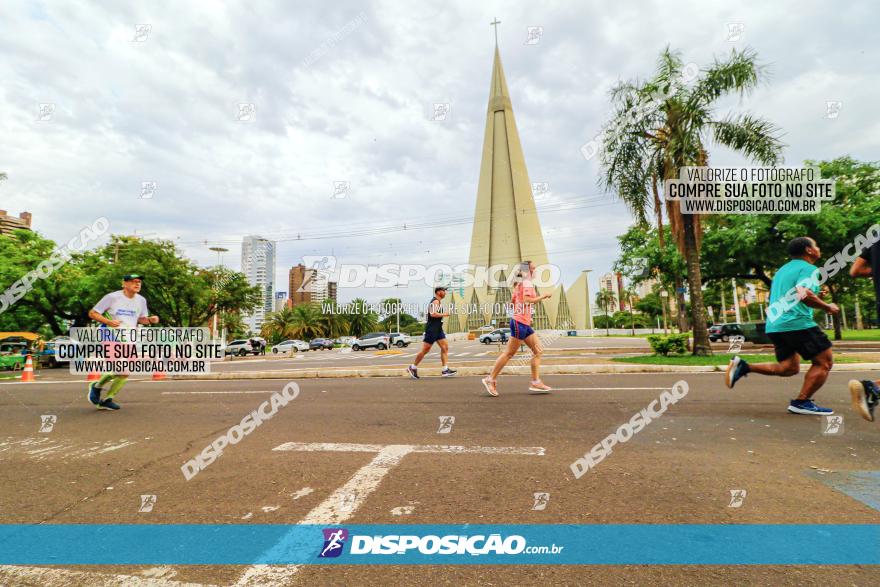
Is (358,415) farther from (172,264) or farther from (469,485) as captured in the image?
(172,264)

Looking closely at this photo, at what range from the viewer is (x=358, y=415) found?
502 cm

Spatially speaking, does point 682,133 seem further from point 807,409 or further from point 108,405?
point 108,405

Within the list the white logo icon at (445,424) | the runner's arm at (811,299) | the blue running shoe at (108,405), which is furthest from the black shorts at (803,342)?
the blue running shoe at (108,405)

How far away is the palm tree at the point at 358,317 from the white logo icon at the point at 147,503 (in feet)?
222

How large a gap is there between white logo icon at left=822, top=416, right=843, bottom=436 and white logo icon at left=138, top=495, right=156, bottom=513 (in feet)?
16.7

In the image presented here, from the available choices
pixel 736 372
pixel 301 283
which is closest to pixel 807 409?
pixel 736 372

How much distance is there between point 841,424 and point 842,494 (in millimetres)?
2241

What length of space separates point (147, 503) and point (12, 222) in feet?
206

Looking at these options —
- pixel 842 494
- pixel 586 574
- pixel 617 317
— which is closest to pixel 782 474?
pixel 842 494

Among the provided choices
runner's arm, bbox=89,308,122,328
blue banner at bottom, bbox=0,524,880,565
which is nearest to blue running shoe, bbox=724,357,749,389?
blue banner at bottom, bbox=0,524,880,565

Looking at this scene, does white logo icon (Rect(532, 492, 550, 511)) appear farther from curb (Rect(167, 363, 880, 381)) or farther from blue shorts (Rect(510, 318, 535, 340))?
curb (Rect(167, 363, 880, 381))

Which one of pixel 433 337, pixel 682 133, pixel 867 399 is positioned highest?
pixel 682 133

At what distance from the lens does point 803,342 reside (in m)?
4.51

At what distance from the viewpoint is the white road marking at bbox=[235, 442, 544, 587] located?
5.67 ft
